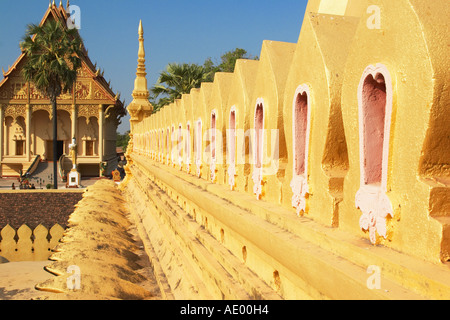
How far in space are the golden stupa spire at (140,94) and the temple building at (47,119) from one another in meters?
17.9

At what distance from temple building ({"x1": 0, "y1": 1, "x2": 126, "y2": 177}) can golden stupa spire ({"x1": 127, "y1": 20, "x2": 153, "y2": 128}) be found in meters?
17.9

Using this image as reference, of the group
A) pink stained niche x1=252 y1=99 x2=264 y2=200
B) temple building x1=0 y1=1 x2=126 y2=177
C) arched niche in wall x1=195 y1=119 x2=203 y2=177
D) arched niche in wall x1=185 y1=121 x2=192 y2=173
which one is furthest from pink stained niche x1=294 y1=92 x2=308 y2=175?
temple building x1=0 y1=1 x2=126 y2=177

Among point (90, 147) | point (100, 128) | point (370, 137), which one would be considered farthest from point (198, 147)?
point (90, 147)

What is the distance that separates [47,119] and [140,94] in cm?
2358

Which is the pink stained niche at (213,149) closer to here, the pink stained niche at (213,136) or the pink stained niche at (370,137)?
the pink stained niche at (213,136)

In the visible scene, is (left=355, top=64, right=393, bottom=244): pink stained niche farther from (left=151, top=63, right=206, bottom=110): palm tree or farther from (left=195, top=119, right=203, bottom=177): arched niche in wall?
(left=151, top=63, right=206, bottom=110): palm tree

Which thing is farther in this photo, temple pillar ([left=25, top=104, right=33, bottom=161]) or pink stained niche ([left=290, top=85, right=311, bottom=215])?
temple pillar ([left=25, top=104, right=33, bottom=161])

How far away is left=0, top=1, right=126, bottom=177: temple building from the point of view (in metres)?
33.2

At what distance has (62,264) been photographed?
3.76 metres

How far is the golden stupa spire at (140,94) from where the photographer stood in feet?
49.4

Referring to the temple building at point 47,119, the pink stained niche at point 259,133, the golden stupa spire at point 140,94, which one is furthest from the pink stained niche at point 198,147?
the temple building at point 47,119

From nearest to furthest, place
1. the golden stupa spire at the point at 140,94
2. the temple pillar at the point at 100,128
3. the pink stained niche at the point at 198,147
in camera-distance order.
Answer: the pink stained niche at the point at 198,147 < the golden stupa spire at the point at 140,94 < the temple pillar at the point at 100,128

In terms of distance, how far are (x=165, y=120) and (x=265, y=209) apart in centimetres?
444
